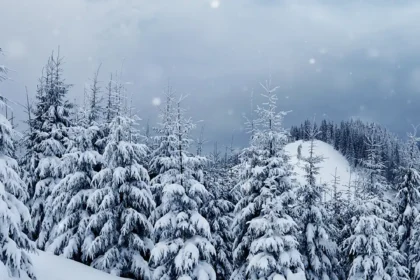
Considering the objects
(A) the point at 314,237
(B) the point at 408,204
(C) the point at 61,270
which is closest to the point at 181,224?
(C) the point at 61,270

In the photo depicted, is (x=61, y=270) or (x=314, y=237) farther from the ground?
(x=314, y=237)

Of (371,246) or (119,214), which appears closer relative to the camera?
(119,214)

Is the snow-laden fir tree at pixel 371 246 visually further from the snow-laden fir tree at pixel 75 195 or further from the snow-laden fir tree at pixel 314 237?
the snow-laden fir tree at pixel 75 195

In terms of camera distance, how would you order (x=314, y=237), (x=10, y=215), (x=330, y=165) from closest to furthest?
(x=10, y=215)
(x=314, y=237)
(x=330, y=165)

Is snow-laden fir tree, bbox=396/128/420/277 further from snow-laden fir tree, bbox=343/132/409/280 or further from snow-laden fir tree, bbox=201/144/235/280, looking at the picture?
snow-laden fir tree, bbox=201/144/235/280

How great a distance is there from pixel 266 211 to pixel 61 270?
1075 centimetres

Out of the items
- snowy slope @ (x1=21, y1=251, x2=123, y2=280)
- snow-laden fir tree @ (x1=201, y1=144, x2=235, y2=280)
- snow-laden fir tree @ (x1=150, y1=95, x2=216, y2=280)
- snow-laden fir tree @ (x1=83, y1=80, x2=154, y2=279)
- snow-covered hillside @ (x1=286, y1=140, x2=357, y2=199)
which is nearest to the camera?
snowy slope @ (x1=21, y1=251, x2=123, y2=280)

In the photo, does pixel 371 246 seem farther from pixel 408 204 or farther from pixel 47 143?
pixel 47 143

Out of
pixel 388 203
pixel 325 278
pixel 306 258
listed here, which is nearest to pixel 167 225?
pixel 306 258

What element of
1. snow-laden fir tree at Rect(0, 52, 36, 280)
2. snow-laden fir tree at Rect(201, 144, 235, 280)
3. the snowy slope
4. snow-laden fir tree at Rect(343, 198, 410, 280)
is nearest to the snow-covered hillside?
snow-laden fir tree at Rect(201, 144, 235, 280)

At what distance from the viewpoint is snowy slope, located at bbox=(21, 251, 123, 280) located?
18.7 metres

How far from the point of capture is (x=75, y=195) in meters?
23.4

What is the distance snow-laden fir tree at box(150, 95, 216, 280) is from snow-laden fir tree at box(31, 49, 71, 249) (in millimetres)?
8431

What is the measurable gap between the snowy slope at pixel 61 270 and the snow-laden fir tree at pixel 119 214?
0.97m
